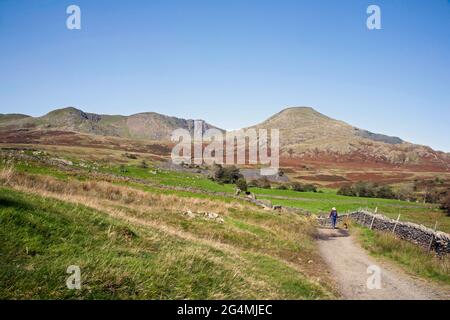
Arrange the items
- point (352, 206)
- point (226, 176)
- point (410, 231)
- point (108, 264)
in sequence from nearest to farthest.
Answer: point (108, 264) < point (410, 231) < point (352, 206) < point (226, 176)

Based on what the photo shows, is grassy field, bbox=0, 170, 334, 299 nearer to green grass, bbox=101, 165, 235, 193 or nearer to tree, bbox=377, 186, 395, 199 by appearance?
green grass, bbox=101, 165, 235, 193

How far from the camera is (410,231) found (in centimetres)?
2591

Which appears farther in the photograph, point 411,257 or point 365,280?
point 411,257

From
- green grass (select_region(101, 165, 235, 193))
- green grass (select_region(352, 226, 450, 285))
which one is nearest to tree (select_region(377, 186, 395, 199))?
green grass (select_region(101, 165, 235, 193))

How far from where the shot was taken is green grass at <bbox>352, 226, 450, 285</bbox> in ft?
55.0

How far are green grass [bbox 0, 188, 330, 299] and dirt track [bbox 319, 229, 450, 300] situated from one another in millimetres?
2687

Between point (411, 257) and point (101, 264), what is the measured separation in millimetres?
19238

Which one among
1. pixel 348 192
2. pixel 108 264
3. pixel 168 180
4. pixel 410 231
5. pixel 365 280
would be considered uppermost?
pixel 108 264

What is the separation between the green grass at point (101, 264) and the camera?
6086 millimetres

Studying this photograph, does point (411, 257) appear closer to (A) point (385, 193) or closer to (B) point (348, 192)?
(B) point (348, 192)

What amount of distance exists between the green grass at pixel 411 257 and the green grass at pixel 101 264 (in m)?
8.80

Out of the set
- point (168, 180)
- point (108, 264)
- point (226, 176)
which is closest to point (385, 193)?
point (226, 176)

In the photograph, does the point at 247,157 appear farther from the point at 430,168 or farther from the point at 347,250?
the point at 347,250
